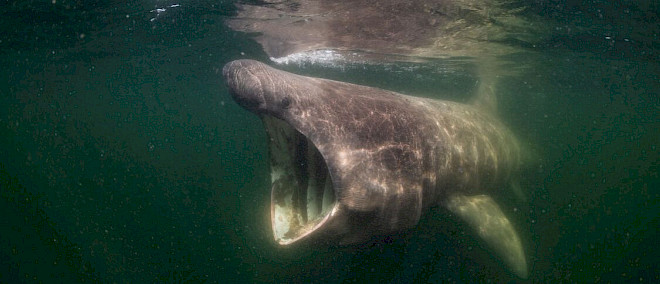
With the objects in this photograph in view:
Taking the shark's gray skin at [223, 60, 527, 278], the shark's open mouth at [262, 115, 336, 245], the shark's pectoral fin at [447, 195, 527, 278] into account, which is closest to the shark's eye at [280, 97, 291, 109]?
the shark's gray skin at [223, 60, 527, 278]

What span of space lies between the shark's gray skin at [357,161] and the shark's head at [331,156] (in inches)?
0.5

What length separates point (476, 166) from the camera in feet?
19.3

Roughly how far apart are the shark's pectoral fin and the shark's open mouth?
201 cm

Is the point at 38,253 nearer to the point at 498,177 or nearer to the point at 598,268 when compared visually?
the point at 498,177

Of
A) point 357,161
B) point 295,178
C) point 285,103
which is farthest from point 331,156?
point 295,178

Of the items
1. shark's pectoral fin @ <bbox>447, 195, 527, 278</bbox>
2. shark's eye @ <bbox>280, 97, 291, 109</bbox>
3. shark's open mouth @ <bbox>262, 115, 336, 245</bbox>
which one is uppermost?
shark's eye @ <bbox>280, 97, 291, 109</bbox>

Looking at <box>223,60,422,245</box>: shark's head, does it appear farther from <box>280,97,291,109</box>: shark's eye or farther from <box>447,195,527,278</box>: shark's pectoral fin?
<box>447,195,527,278</box>: shark's pectoral fin

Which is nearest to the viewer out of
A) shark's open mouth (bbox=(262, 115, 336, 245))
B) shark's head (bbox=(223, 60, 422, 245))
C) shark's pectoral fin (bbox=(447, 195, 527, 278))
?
shark's head (bbox=(223, 60, 422, 245))

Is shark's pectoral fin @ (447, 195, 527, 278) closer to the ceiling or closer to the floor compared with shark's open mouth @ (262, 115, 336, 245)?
closer to the floor

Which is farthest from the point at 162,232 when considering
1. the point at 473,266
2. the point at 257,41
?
the point at 473,266

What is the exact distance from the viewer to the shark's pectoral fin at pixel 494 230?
5227 mm

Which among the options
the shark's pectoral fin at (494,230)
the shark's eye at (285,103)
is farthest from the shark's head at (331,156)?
the shark's pectoral fin at (494,230)

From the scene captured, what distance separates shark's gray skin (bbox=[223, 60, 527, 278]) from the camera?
3.65m

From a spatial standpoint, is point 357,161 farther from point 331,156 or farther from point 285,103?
point 285,103
